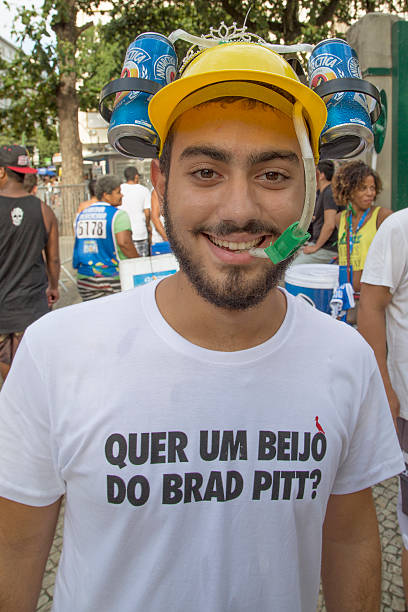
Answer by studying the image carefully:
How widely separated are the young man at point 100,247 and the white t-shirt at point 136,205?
2742 millimetres

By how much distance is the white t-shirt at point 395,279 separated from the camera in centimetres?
227

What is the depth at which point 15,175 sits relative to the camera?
410cm

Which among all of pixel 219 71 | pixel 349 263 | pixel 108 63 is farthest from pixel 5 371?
pixel 108 63

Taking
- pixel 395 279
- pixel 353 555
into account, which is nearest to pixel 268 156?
pixel 353 555

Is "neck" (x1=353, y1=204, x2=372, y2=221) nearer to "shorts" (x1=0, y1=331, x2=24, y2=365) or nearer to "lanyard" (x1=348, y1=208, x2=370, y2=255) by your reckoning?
"lanyard" (x1=348, y1=208, x2=370, y2=255)

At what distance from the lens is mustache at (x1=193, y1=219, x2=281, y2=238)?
3.89 ft

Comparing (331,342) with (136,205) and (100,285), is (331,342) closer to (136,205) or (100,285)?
(100,285)

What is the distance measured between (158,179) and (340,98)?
22.2 inches

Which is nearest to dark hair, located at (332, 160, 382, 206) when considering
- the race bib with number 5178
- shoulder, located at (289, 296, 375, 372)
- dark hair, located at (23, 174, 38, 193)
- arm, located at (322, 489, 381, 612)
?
the race bib with number 5178

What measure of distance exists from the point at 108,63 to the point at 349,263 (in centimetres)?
1482

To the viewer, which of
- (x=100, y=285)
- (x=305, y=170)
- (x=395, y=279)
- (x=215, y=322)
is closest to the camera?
(x=305, y=170)

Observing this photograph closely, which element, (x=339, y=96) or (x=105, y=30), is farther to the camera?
(x=105, y=30)

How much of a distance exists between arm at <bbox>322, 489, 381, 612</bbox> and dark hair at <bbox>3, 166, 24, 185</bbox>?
3.74 meters

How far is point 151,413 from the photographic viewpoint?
3.94ft
